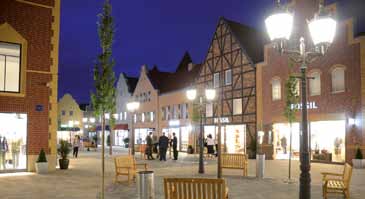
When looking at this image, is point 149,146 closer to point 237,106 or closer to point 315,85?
point 237,106

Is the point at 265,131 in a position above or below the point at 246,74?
below

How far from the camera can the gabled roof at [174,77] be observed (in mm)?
46438

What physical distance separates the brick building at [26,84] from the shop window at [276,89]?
50.0 ft

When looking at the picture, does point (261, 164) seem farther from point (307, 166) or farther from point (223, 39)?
point (223, 39)

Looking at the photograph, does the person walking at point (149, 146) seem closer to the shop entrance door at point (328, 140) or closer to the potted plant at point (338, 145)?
the shop entrance door at point (328, 140)

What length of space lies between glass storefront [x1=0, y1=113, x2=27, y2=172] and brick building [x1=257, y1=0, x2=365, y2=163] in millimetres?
12739

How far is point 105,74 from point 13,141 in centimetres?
990

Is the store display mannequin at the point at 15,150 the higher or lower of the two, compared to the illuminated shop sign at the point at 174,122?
lower

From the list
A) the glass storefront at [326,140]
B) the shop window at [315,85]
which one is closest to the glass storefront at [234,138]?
the glass storefront at [326,140]

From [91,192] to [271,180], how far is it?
6777 millimetres

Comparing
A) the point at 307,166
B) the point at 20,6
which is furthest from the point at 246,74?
the point at 307,166

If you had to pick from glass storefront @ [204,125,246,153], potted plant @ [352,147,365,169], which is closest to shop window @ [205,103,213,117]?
glass storefront @ [204,125,246,153]

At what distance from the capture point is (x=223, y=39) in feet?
111

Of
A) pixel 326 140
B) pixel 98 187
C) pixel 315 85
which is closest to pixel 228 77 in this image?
→ pixel 315 85
